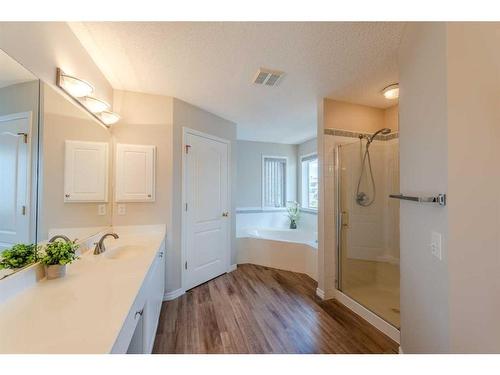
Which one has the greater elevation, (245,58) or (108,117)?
(245,58)

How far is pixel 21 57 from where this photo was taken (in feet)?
3.56

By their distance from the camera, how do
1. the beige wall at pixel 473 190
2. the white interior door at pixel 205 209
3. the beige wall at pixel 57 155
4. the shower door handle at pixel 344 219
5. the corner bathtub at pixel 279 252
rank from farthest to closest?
the corner bathtub at pixel 279 252
the white interior door at pixel 205 209
the shower door handle at pixel 344 219
the beige wall at pixel 57 155
the beige wall at pixel 473 190

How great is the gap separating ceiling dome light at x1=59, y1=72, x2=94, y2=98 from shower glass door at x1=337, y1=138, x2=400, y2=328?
2.49m

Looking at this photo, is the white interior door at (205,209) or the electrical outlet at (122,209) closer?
the electrical outlet at (122,209)

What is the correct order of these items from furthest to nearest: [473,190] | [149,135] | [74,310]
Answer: [149,135] < [473,190] < [74,310]

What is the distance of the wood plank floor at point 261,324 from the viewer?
1.67 meters

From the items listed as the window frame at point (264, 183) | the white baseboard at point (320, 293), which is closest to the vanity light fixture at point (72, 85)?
the white baseboard at point (320, 293)

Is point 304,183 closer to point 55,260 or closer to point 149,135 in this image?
point 149,135

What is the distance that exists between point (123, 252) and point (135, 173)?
2.99 feet

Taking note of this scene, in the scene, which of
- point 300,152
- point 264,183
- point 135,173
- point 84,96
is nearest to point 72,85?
point 84,96

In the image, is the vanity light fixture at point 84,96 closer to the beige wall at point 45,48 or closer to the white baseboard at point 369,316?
the beige wall at point 45,48

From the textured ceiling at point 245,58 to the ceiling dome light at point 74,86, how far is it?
1.14 feet

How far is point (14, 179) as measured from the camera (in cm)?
101

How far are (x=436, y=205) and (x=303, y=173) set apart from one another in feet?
12.0
